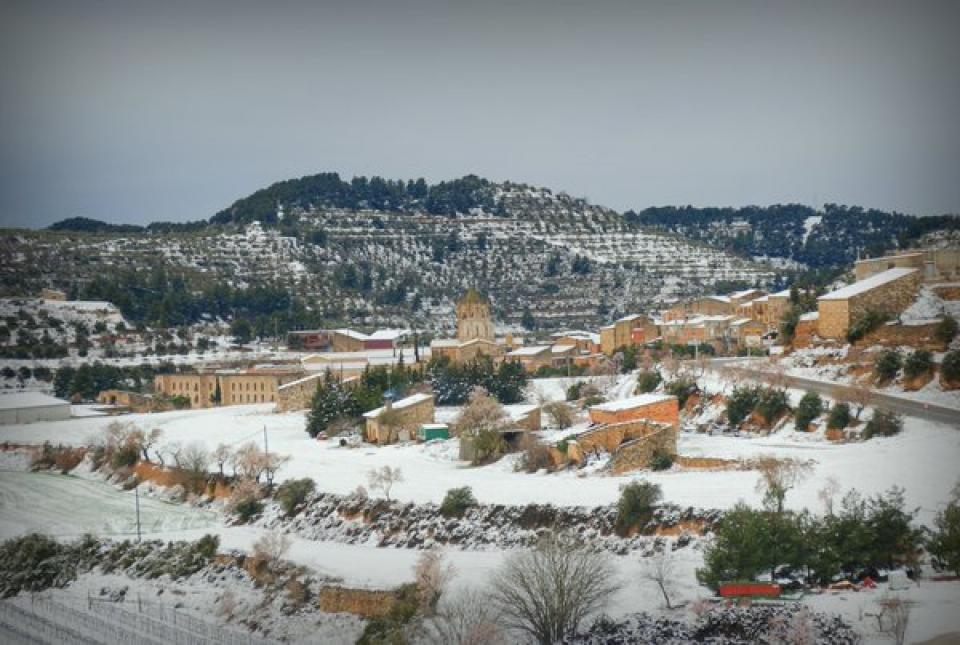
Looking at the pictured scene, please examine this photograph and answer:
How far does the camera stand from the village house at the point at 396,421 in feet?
116

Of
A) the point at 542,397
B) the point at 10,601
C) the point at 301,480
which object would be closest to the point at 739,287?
the point at 542,397

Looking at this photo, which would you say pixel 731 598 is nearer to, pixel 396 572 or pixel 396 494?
pixel 396 572

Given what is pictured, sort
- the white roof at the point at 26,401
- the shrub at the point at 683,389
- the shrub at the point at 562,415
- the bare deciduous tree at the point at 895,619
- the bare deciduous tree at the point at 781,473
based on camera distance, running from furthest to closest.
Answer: the white roof at the point at 26,401 < the shrub at the point at 562,415 < the shrub at the point at 683,389 < the bare deciduous tree at the point at 781,473 < the bare deciduous tree at the point at 895,619

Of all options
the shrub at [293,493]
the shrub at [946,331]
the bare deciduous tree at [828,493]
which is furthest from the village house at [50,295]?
the bare deciduous tree at [828,493]

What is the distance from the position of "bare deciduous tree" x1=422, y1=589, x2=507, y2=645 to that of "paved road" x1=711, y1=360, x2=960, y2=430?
35.5 feet

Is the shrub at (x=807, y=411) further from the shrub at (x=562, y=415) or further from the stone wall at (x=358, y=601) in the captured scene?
the stone wall at (x=358, y=601)

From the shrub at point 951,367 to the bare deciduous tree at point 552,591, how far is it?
1107 centimetres

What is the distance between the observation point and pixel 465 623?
19281 millimetres

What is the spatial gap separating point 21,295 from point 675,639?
4979 centimetres

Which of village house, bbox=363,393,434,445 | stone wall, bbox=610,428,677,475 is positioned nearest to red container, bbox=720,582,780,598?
stone wall, bbox=610,428,677,475

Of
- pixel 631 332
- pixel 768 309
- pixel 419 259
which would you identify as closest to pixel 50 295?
pixel 631 332

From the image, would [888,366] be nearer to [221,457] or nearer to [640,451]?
[640,451]

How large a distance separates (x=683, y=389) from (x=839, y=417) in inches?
298

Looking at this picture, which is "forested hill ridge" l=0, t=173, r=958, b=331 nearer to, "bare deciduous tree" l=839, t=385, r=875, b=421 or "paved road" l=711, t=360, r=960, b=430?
"paved road" l=711, t=360, r=960, b=430
